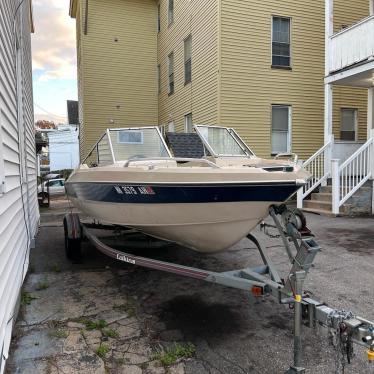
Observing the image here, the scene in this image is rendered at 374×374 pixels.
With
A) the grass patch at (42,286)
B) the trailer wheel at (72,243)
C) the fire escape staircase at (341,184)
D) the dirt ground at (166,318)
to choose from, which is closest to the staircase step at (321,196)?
the fire escape staircase at (341,184)

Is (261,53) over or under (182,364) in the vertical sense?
over

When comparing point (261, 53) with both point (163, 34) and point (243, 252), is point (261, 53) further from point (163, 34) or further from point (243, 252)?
point (243, 252)

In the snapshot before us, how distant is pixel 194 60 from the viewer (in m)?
14.8

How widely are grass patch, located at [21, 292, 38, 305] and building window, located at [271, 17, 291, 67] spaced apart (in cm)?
1151

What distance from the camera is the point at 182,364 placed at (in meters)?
3.31

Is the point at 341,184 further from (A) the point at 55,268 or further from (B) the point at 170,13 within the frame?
(B) the point at 170,13

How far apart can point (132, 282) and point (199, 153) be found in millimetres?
2069

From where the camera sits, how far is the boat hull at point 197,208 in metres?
3.81

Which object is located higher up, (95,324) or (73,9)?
(73,9)

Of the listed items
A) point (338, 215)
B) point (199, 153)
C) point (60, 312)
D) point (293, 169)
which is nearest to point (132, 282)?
point (60, 312)

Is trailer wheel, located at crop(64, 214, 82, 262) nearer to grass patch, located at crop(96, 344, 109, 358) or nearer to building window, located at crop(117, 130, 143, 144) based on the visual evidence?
building window, located at crop(117, 130, 143, 144)

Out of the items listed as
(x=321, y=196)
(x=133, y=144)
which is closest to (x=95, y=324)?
(x=133, y=144)

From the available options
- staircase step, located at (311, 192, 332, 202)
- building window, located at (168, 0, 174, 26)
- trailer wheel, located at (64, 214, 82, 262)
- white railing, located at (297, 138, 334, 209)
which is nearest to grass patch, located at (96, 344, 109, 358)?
trailer wheel, located at (64, 214, 82, 262)

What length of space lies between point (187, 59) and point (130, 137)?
427 inches
